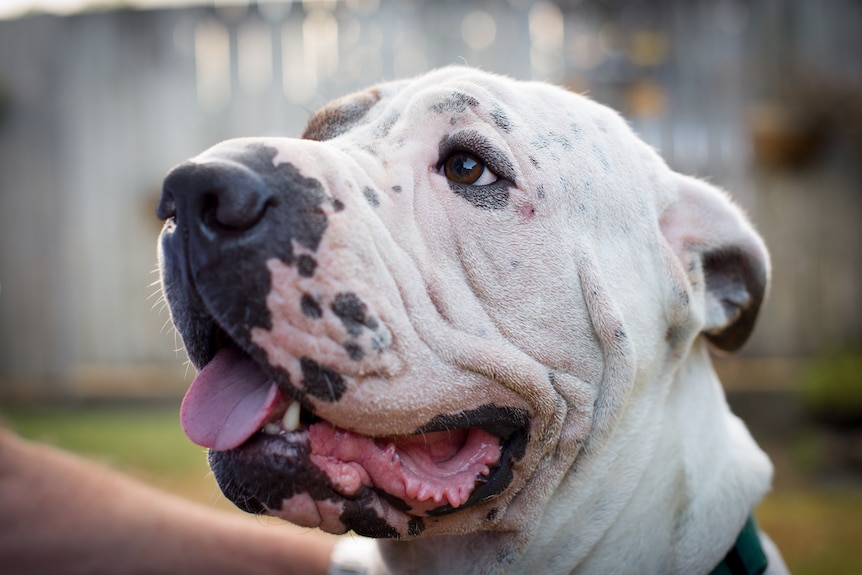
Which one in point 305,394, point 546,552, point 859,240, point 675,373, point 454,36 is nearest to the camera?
point 305,394

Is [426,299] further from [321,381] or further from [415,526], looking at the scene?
[415,526]

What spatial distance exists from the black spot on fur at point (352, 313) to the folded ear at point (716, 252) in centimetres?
108

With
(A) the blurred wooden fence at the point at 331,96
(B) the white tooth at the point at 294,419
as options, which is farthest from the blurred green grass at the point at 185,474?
(B) the white tooth at the point at 294,419

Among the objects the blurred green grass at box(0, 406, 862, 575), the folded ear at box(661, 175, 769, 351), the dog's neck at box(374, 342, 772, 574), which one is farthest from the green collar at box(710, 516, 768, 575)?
the blurred green grass at box(0, 406, 862, 575)

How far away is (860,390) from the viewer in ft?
19.2

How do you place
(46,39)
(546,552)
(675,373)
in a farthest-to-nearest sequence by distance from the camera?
(46,39) < (675,373) < (546,552)

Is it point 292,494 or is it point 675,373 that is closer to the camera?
point 292,494

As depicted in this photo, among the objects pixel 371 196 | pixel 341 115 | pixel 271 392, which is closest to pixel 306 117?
pixel 341 115

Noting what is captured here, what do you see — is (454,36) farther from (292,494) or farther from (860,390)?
(292,494)

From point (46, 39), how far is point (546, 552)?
314 inches

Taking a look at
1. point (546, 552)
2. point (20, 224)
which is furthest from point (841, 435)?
point (20, 224)

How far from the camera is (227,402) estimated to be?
2.00 metres

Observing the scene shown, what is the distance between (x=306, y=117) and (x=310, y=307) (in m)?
5.86

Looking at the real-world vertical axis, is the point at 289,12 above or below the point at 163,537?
above
